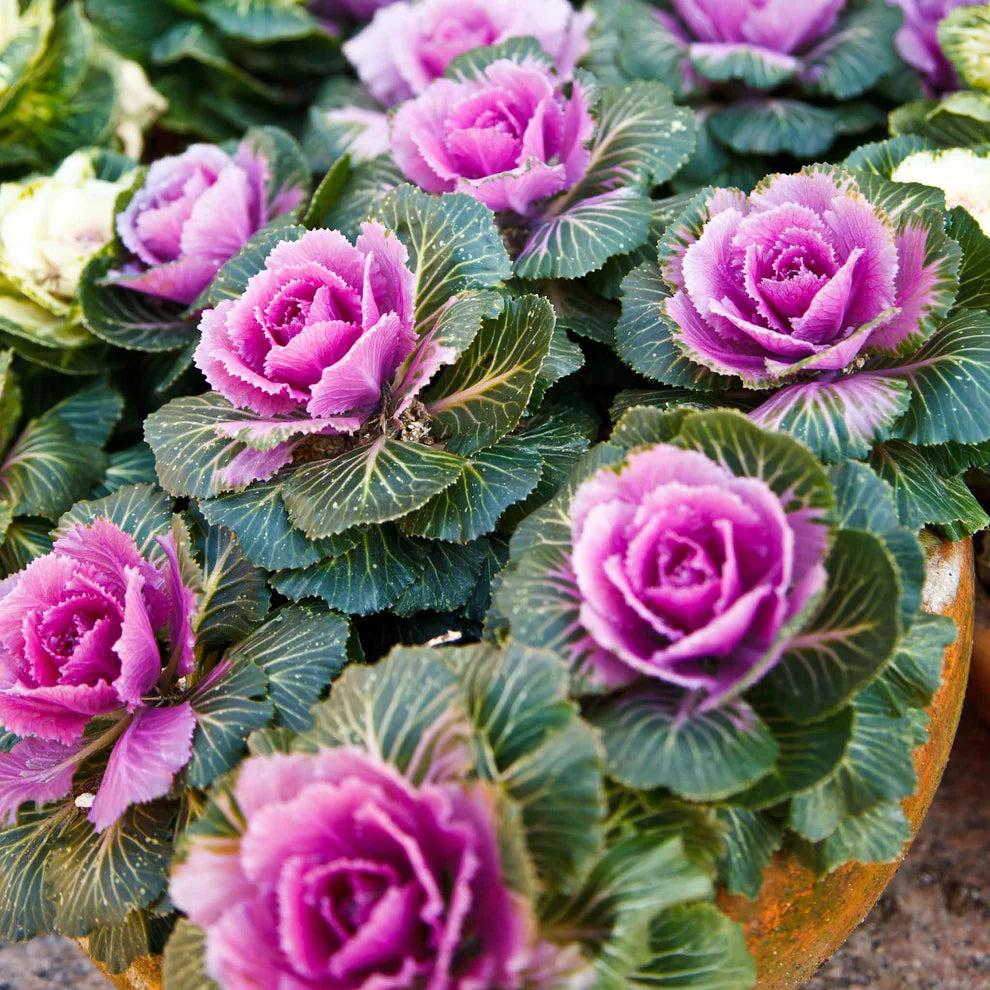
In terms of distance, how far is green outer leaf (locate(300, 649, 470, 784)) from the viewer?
780mm

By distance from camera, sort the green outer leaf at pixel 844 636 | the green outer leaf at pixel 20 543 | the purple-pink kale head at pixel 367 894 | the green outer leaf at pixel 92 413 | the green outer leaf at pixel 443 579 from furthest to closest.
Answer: the green outer leaf at pixel 92 413 → the green outer leaf at pixel 20 543 → the green outer leaf at pixel 443 579 → the green outer leaf at pixel 844 636 → the purple-pink kale head at pixel 367 894

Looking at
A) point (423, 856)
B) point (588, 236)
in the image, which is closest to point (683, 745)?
point (423, 856)

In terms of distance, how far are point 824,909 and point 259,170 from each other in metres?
1.24

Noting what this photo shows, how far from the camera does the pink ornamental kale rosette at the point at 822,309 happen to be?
1.03m

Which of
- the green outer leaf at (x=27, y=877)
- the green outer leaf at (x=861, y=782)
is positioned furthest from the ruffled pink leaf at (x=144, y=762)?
the green outer leaf at (x=861, y=782)

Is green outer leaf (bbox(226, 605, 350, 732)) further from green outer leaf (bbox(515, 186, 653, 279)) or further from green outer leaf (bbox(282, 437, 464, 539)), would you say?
green outer leaf (bbox(515, 186, 653, 279))

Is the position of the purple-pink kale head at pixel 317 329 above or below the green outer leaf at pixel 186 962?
above

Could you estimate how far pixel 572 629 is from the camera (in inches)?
34.2

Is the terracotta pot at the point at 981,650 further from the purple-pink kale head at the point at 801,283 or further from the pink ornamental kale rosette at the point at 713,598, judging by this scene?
the pink ornamental kale rosette at the point at 713,598

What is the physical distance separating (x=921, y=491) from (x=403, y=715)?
0.64m

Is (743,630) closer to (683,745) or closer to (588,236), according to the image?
(683,745)

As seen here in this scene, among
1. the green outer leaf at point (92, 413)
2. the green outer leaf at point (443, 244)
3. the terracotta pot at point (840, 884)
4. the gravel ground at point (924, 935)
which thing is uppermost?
the green outer leaf at point (443, 244)

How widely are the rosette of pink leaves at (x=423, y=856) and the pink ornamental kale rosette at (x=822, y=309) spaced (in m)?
0.45

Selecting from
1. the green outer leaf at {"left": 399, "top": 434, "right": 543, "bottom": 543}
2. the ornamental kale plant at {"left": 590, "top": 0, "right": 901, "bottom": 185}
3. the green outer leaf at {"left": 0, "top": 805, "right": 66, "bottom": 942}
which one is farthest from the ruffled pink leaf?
the ornamental kale plant at {"left": 590, "top": 0, "right": 901, "bottom": 185}
